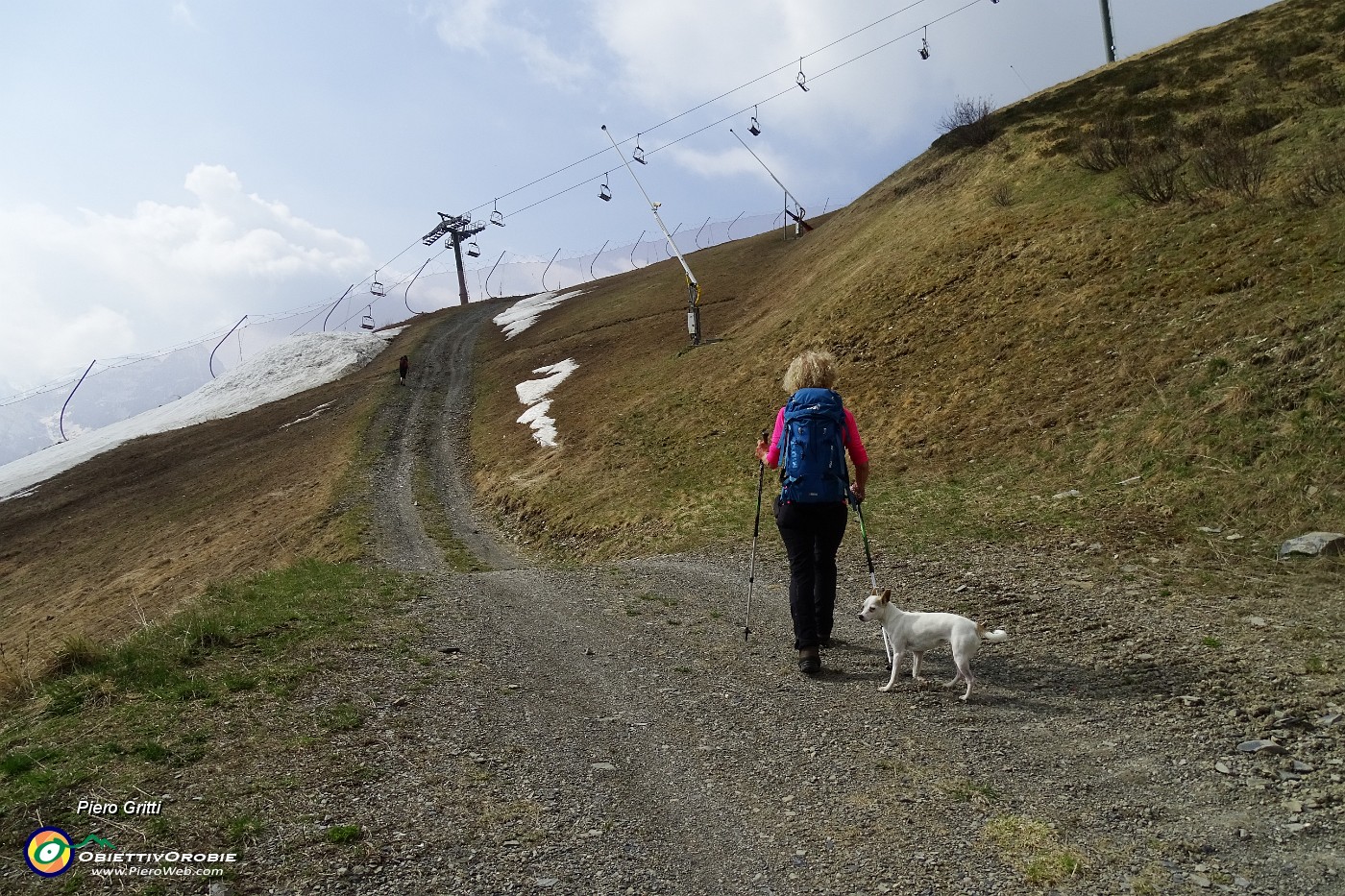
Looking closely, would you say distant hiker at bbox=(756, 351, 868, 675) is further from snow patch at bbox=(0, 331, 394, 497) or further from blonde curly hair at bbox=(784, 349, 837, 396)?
snow patch at bbox=(0, 331, 394, 497)

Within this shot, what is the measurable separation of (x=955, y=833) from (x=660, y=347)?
3499 cm

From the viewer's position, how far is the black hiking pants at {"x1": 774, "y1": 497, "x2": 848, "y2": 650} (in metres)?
7.41

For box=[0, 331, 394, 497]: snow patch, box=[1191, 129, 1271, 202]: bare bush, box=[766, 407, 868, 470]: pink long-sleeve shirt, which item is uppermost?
box=[0, 331, 394, 497]: snow patch

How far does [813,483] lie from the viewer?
7.25 m

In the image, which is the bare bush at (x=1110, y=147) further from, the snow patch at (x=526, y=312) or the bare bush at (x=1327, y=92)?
the snow patch at (x=526, y=312)

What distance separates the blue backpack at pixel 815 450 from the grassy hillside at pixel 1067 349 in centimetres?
586

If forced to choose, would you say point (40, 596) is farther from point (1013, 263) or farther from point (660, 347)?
point (1013, 263)

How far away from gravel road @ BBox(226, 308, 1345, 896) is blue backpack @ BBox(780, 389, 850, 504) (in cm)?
185

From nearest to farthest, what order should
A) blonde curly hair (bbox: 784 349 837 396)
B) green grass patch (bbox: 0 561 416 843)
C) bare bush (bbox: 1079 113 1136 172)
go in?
green grass patch (bbox: 0 561 416 843)
blonde curly hair (bbox: 784 349 837 396)
bare bush (bbox: 1079 113 1136 172)

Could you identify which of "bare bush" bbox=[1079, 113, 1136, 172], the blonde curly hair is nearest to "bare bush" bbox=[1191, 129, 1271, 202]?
"bare bush" bbox=[1079, 113, 1136, 172]

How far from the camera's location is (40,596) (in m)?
26.0

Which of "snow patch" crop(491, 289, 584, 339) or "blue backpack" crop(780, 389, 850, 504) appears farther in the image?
"snow patch" crop(491, 289, 584, 339)

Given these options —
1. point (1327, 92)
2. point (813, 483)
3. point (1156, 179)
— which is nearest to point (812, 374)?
point (813, 483)

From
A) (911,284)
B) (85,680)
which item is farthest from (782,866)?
(911,284)
